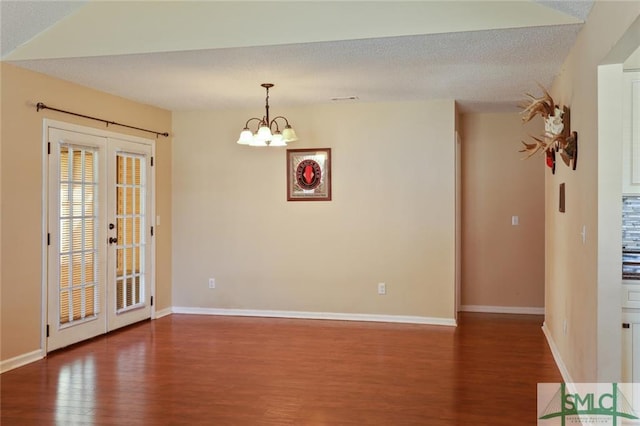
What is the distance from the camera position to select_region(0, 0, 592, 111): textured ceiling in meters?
3.36

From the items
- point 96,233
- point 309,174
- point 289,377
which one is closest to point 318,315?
point 309,174

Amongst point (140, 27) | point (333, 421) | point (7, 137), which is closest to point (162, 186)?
point (7, 137)

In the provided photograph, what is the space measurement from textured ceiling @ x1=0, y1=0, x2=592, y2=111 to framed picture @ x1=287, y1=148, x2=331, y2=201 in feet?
3.69

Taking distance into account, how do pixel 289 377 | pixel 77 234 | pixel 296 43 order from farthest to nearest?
pixel 77 234, pixel 289 377, pixel 296 43

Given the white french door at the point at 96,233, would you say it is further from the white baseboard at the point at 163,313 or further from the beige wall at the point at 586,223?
the beige wall at the point at 586,223

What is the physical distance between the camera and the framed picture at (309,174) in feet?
19.5

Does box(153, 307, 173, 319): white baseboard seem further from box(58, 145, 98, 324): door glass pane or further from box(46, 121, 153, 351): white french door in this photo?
box(58, 145, 98, 324): door glass pane

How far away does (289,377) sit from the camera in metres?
3.94

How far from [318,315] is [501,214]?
246 cm

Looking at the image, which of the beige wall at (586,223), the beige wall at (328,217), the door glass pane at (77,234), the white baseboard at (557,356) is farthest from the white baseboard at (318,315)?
the beige wall at (586,223)

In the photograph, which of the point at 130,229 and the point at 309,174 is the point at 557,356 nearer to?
the point at 309,174

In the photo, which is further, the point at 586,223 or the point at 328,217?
the point at 328,217

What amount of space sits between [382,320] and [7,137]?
Answer: 3.88 metres

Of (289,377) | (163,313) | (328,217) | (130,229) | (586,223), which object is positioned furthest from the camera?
(163,313)
